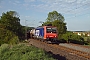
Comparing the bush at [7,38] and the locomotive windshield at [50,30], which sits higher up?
the locomotive windshield at [50,30]

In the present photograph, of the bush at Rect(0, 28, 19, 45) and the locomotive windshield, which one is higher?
the locomotive windshield

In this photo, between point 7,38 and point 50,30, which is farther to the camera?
point 50,30

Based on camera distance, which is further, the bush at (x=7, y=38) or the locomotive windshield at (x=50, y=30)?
the locomotive windshield at (x=50, y=30)

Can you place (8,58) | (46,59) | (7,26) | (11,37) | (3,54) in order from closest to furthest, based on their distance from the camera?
1. (46,59)
2. (8,58)
3. (3,54)
4. (11,37)
5. (7,26)

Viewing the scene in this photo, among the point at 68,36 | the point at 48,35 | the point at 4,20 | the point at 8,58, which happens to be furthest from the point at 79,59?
the point at 4,20

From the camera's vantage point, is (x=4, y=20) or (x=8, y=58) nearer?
(x=8, y=58)

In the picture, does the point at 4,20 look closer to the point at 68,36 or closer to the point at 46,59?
the point at 68,36

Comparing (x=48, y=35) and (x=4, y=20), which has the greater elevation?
(x=4, y=20)

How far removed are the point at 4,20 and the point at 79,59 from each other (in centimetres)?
2415

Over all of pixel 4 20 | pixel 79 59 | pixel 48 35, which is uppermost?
pixel 4 20

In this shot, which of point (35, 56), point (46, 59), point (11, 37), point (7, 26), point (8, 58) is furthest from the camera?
point (7, 26)

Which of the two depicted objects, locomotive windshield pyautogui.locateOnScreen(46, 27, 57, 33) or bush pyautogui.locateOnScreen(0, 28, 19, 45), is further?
locomotive windshield pyautogui.locateOnScreen(46, 27, 57, 33)

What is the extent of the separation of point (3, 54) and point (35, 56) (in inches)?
138

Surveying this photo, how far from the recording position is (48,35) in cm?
2753
